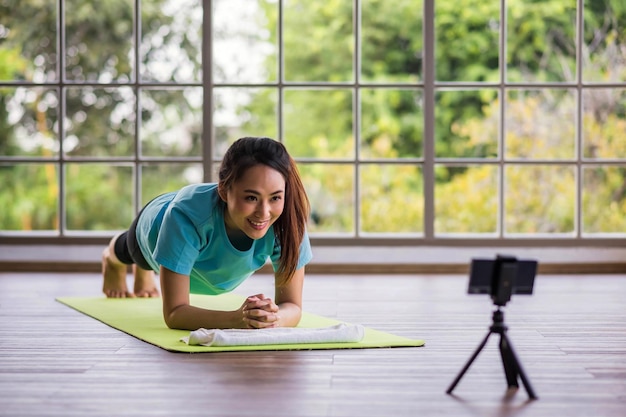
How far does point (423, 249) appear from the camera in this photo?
16.9ft

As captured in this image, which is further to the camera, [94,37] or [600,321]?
[94,37]

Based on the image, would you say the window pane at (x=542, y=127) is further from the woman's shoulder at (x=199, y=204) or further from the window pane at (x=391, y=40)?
the woman's shoulder at (x=199, y=204)

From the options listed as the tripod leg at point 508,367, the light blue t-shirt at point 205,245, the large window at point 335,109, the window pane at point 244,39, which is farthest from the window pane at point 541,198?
the tripod leg at point 508,367

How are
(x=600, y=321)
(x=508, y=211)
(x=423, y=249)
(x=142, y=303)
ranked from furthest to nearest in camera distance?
(x=508, y=211)
(x=423, y=249)
(x=142, y=303)
(x=600, y=321)

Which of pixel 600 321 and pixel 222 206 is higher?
pixel 222 206

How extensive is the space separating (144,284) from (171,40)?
284 inches

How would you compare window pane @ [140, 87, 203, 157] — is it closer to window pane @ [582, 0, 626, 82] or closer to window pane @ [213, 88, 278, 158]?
window pane @ [213, 88, 278, 158]

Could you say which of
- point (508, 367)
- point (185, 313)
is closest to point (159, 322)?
point (185, 313)

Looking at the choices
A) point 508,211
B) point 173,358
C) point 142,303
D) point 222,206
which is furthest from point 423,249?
point 508,211

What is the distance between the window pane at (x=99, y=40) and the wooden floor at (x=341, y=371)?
7.08m

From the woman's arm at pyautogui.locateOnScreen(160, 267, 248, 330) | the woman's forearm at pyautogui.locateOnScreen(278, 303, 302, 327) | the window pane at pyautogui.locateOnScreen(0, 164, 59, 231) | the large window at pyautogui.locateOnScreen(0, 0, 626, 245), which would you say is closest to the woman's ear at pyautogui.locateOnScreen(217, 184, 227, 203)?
the woman's arm at pyautogui.locateOnScreen(160, 267, 248, 330)

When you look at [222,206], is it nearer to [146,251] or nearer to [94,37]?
[146,251]

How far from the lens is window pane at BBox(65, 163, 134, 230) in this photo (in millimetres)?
10211

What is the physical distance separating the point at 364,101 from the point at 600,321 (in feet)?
26.8
